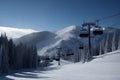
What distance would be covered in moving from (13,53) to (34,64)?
11.5m

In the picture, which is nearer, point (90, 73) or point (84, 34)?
point (90, 73)

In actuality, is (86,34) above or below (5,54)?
above

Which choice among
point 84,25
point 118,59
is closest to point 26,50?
point 84,25

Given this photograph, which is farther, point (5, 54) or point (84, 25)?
point (5, 54)

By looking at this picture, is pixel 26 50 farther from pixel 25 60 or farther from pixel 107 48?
pixel 107 48

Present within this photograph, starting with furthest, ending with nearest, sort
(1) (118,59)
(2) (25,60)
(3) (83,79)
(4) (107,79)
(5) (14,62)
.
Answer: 1. (2) (25,60)
2. (5) (14,62)
3. (1) (118,59)
4. (3) (83,79)
5. (4) (107,79)

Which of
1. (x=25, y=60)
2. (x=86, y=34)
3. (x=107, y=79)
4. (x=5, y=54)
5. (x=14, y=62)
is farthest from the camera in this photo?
(x=25, y=60)

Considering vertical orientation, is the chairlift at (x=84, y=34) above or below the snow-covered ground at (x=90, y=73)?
A: above

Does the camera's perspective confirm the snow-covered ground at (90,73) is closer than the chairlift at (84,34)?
Yes

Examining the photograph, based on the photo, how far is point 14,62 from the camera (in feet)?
223

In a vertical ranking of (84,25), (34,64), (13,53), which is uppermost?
(84,25)

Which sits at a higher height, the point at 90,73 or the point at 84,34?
the point at 84,34

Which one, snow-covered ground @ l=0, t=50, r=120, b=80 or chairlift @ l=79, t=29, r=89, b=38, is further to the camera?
chairlift @ l=79, t=29, r=89, b=38

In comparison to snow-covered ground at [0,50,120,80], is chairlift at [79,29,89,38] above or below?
above
